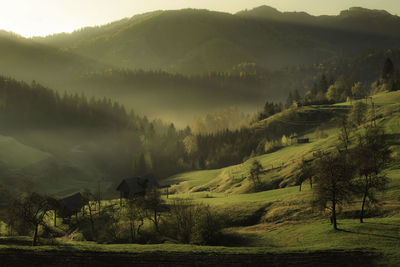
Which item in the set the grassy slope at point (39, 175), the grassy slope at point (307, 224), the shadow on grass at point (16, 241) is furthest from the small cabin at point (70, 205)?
the grassy slope at point (39, 175)

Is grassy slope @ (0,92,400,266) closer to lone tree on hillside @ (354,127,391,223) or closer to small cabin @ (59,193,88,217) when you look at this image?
lone tree on hillside @ (354,127,391,223)

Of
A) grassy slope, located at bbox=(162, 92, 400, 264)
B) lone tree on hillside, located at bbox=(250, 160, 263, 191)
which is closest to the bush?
grassy slope, located at bbox=(162, 92, 400, 264)

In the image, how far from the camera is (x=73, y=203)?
100938mm

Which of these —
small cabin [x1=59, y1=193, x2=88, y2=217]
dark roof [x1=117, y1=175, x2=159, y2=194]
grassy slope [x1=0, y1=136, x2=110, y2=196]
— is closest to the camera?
small cabin [x1=59, y1=193, x2=88, y2=217]

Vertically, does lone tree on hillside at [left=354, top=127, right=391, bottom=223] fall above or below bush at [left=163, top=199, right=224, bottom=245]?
above

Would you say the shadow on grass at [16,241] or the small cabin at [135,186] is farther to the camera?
the small cabin at [135,186]

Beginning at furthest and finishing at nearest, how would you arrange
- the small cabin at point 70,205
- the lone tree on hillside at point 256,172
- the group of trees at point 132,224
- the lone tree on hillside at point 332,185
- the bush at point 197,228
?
the lone tree on hillside at point 256,172
the small cabin at point 70,205
the group of trees at point 132,224
the bush at point 197,228
the lone tree on hillside at point 332,185

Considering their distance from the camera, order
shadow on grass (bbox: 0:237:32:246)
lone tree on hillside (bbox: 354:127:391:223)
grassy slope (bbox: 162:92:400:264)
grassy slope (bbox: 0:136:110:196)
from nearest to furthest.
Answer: grassy slope (bbox: 162:92:400:264) → lone tree on hillside (bbox: 354:127:391:223) → shadow on grass (bbox: 0:237:32:246) → grassy slope (bbox: 0:136:110:196)

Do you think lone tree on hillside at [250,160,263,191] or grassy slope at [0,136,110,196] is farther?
grassy slope at [0,136,110,196]

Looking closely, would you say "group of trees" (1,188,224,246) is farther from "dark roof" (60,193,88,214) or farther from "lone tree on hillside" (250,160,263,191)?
"lone tree on hillside" (250,160,263,191)

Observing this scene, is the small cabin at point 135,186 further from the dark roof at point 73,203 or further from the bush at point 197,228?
the bush at point 197,228

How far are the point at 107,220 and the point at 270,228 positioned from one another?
159 ft

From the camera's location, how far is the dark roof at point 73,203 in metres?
98.2

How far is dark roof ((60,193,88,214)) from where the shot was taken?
9819cm
